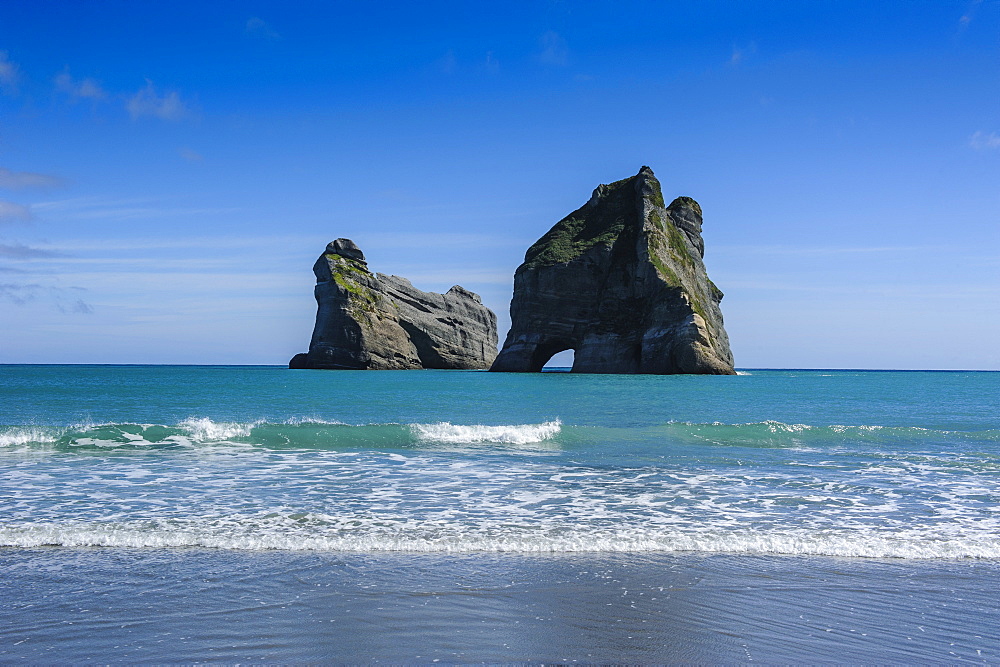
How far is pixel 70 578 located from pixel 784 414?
2806 cm

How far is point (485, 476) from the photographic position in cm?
1395

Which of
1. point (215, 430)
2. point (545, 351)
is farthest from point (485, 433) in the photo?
point (545, 351)

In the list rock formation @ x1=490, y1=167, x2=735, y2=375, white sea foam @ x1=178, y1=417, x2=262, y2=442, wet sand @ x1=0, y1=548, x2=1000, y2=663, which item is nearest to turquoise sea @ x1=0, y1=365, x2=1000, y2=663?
wet sand @ x1=0, y1=548, x2=1000, y2=663

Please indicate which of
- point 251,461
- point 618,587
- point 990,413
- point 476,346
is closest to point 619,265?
point 476,346

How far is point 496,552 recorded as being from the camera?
26.8 feet

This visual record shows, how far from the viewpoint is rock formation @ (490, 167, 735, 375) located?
7250cm

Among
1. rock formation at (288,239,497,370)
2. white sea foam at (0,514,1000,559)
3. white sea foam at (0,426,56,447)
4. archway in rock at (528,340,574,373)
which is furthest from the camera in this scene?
rock formation at (288,239,497,370)

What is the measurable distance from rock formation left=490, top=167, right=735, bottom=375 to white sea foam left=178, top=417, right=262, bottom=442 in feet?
180

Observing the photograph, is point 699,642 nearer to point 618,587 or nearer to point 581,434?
point 618,587

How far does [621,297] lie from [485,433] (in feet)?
196

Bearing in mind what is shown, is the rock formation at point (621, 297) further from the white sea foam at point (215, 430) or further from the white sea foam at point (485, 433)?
the white sea foam at point (215, 430)

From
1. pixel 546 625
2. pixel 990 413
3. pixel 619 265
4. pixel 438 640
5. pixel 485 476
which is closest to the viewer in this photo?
pixel 438 640

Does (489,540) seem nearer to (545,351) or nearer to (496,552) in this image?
(496,552)

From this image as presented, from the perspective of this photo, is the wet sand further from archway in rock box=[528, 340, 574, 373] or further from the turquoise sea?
archway in rock box=[528, 340, 574, 373]
